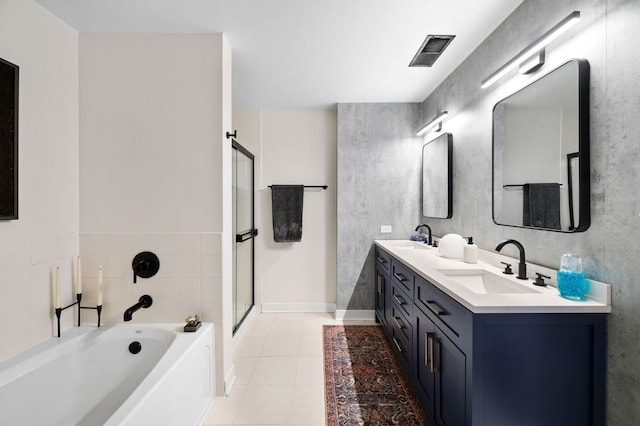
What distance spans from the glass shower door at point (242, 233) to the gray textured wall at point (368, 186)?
1.01m

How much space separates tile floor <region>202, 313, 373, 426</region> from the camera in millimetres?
1893

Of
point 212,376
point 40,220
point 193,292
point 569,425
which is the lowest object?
point 212,376

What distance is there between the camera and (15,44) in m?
1.63

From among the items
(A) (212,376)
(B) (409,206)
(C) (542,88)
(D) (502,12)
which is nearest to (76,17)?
Answer: (A) (212,376)

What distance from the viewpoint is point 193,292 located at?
209 centimetres

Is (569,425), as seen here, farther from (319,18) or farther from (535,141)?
(319,18)

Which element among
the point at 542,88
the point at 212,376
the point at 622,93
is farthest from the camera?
the point at 212,376

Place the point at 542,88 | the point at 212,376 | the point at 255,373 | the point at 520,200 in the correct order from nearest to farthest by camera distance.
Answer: the point at 542,88
the point at 520,200
the point at 212,376
the point at 255,373

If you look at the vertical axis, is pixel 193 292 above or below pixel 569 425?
above

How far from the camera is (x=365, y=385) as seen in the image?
7.21ft

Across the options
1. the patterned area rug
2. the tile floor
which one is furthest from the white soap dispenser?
the tile floor

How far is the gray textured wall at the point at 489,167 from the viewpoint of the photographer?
1.18 m

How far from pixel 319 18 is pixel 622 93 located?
1554 mm

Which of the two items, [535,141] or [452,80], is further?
[452,80]
